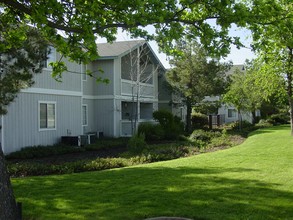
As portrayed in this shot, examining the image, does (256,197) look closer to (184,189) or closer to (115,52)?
(184,189)

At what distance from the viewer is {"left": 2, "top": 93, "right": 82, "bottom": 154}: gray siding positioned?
19.1 m

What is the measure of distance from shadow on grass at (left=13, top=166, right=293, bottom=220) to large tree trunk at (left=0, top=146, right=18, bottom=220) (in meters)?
1.52

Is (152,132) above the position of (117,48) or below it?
below

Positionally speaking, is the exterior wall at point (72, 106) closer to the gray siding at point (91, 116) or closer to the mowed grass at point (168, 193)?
the gray siding at point (91, 116)

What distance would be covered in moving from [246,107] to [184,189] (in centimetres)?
3151

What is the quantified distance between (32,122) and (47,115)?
1.40 meters

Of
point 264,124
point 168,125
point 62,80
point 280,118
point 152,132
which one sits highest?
point 62,80

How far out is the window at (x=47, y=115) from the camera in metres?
21.3

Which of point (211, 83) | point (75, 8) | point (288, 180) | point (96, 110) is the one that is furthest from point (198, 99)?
point (75, 8)

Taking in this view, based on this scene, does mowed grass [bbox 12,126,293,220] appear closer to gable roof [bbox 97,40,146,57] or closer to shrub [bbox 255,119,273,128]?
gable roof [bbox 97,40,146,57]

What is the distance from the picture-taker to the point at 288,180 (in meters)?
9.46

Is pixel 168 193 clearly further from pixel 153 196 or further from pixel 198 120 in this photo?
pixel 198 120

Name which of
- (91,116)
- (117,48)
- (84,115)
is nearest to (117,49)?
(117,48)

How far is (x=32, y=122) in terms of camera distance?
20469mm
